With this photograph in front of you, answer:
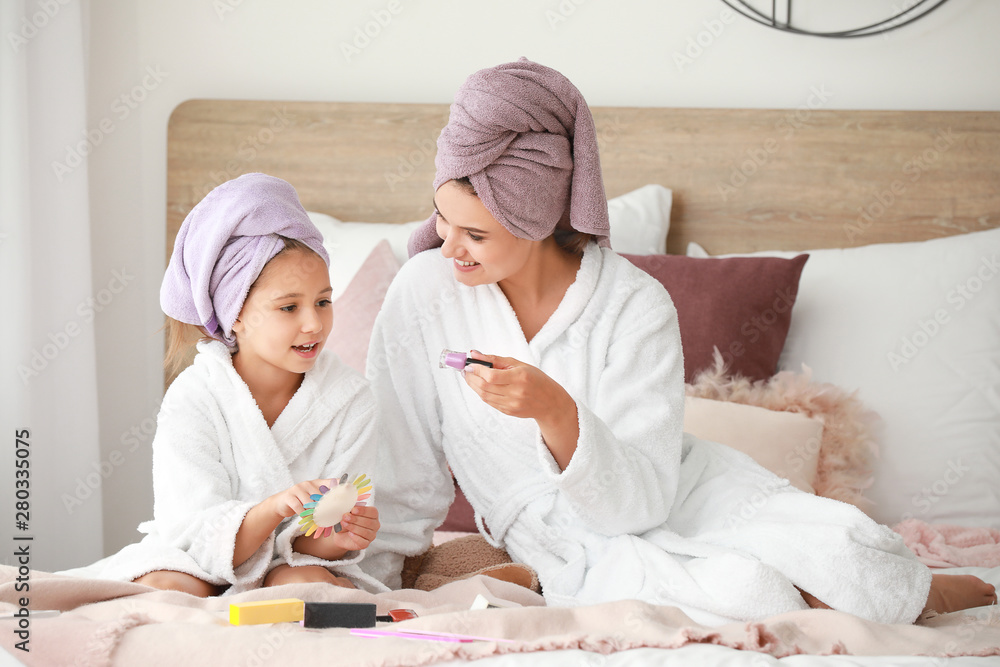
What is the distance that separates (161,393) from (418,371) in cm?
137

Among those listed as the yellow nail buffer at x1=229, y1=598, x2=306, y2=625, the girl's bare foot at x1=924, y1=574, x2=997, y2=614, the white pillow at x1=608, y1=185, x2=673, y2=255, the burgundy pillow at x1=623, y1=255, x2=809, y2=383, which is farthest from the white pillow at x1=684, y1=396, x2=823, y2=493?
the yellow nail buffer at x1=229, y1=598, x2=306, y2=625

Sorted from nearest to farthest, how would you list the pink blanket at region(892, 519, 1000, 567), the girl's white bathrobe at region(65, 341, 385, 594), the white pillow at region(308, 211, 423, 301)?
the girl's white bathrobe at region(65, 341, 385, 594), the pink blanket at region(892, 519, 1000, 567), the white pillow at region(308, 211, 423, 301)

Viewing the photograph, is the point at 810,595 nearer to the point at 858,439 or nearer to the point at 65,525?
the point at 858,439

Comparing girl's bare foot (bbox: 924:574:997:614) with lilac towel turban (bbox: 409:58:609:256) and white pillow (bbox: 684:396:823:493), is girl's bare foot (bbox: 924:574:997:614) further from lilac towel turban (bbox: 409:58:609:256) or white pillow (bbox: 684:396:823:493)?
lilac towel turban (bbox: 409:58:609:256)

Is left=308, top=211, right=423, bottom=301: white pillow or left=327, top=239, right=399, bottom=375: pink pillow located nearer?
left=327, top=239, right=399, bottom=375: pink pillow

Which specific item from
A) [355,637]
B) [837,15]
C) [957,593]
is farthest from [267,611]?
[837,15]

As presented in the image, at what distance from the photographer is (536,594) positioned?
1434 millimetres

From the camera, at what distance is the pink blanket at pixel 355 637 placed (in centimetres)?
95

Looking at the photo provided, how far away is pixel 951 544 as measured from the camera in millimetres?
1799

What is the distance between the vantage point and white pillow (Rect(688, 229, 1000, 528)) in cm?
192

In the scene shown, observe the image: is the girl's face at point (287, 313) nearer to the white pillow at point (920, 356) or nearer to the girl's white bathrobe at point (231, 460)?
the girl's white bathrobe at point (231, 460)

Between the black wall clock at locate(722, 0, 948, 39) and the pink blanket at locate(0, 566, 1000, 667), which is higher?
the black wall clock at locate(722, 0, 948, 39)

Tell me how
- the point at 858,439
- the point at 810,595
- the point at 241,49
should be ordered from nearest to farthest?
the point at 810,595 < the point at 858,439 < the point at 241,49

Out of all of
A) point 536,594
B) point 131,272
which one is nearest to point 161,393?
point 131,272
